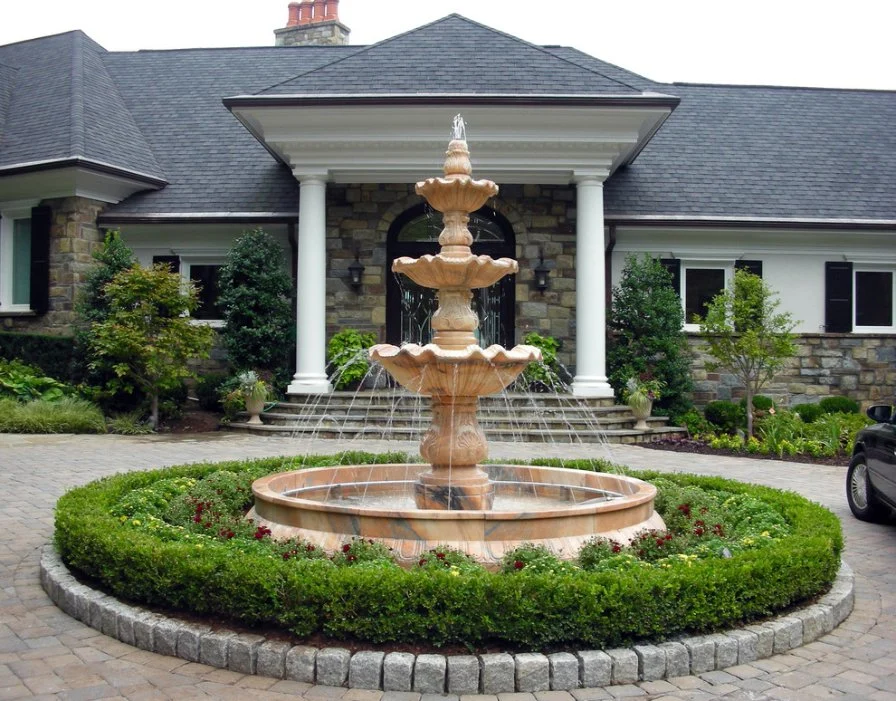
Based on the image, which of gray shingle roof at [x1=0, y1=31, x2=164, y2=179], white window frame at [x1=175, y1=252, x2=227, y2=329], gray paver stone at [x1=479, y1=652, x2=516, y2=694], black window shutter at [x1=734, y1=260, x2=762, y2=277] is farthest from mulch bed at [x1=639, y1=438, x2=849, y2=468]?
gray shingle roof at [x1=0, y1=31, x2=164, y2=179]

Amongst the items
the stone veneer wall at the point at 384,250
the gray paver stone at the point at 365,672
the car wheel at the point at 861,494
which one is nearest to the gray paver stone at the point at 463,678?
the gray paver stone at the point at 365,672

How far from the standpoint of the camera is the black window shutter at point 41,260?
17188 mm

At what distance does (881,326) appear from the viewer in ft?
59.7

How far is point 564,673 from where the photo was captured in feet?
14.0

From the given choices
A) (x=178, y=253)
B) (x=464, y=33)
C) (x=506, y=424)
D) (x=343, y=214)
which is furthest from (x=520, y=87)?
(x=178, y=253)

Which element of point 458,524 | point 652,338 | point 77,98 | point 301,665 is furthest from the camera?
point 77,98

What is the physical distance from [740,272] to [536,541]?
10.7 metres

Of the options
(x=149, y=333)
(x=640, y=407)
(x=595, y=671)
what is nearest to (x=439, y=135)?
(x=640, y=407)

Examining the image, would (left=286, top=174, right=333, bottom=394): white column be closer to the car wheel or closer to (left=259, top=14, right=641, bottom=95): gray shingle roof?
(left=259, top=14, right=641, bottom=95): gray shingle roof

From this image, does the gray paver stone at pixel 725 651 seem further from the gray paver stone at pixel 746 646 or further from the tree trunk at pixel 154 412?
the tree trunk at pixel 154 412

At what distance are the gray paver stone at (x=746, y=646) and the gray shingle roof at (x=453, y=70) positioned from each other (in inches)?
471

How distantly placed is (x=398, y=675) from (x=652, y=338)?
12443 millimetres

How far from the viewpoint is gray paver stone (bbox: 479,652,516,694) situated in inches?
165

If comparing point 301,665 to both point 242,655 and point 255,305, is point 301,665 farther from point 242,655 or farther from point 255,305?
point 255,305
